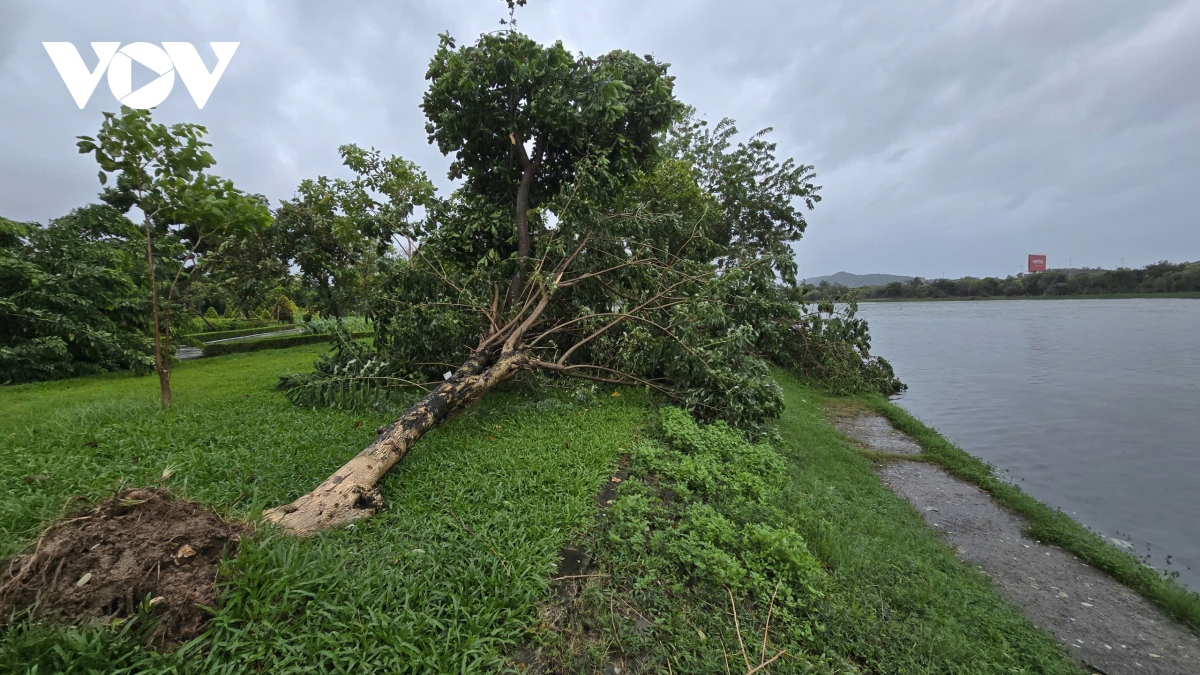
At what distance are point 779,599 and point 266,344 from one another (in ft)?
52.4

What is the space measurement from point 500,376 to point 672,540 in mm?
2710

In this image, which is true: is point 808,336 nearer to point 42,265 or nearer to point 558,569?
point 558,569

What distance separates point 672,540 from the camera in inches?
113

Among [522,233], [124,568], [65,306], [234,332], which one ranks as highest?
[522,233]

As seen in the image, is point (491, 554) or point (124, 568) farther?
point (491, 554)

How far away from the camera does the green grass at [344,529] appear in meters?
1.68

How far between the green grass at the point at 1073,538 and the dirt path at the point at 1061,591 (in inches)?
3.9

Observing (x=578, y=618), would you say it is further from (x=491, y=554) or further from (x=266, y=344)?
(x=266, y=344)

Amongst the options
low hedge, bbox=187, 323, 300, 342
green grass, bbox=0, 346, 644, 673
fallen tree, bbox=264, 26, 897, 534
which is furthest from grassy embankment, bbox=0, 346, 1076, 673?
low hedge, bbox=187, 323, 300, 342

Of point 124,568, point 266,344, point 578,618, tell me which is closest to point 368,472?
point 124,568

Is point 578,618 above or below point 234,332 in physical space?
below

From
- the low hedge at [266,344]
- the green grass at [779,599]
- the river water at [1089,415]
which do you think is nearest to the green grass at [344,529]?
the green grass at [779,599]

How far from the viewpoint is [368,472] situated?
2.99m

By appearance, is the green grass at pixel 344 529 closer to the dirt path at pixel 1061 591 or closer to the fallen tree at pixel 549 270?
the fallen tree at pixel 549 270
